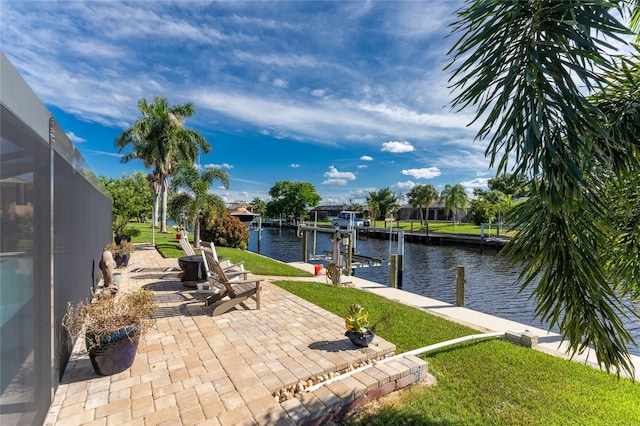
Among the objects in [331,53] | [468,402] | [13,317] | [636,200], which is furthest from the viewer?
[331,53]

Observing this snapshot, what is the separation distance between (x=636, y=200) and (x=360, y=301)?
5976mm

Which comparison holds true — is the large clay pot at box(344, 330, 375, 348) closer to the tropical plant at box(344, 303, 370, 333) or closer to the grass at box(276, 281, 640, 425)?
the tropical plant at box(344, 303, 370, 333)

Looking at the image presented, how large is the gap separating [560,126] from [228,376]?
376 centimetres

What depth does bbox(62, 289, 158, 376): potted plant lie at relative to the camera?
326 centimetres

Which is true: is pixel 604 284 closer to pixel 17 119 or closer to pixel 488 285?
pixel 17 119

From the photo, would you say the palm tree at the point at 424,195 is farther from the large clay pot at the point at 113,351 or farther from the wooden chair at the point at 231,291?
the large clay pot at the point at 113,351

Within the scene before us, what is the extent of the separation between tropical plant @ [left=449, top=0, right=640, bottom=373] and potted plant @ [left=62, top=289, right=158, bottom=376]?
3.86 metres

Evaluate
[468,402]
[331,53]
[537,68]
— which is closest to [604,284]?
[537,68]

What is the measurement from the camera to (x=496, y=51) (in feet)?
5.61

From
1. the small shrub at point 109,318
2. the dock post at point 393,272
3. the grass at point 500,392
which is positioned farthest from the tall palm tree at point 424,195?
the small shrub at point 109,318

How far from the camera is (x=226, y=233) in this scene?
19.1 metres

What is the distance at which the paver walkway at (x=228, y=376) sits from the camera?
2.82m

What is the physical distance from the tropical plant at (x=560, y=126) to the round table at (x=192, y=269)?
6847mm

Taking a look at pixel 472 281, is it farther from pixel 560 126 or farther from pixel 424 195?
pixel 424 195
